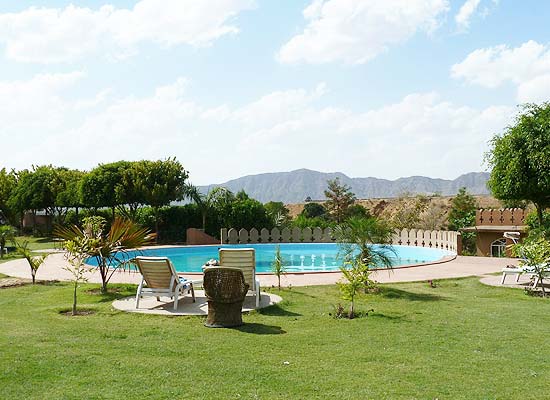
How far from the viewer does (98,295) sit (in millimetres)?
10695

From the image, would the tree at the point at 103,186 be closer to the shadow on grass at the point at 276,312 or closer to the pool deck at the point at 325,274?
the pool deck at the point at 325,274

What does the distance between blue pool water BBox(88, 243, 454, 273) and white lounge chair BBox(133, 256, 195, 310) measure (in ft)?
32.3

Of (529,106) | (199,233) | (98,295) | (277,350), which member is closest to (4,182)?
(199,233)

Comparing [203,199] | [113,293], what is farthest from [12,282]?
[203,199]

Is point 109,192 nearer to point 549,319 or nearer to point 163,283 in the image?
point 163,283

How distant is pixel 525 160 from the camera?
1817 centimetres

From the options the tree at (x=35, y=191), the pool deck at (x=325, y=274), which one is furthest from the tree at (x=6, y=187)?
the pool deck at (x=325, y=274)

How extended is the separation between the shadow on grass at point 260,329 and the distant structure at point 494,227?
1565 centimetres

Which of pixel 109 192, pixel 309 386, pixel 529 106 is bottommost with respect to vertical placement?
pixel 309 386

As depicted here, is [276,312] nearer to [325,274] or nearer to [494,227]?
[325,274]

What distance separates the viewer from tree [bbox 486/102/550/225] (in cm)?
1753

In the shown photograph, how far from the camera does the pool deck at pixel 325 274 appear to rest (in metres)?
13.1

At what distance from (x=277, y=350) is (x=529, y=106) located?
53.6 ft

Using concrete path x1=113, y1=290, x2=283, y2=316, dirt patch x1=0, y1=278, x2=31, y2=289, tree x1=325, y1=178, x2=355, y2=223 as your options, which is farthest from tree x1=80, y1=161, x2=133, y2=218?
concrete path x1=113, y1=290, x2=283, y2=316
